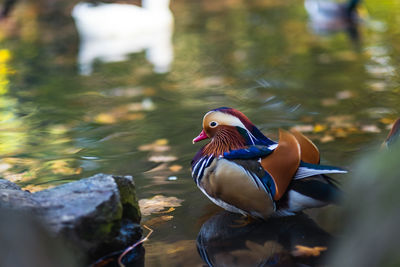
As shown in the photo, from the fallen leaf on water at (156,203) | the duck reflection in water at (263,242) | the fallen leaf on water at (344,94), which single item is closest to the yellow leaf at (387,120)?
the fallen leaf on water at (344,94)

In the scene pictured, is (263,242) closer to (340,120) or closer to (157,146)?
(157,146)

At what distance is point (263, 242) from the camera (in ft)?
11.0

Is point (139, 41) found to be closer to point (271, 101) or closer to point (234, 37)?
point (234, 37)

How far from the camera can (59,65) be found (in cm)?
A: 888

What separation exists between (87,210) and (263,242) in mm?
1100

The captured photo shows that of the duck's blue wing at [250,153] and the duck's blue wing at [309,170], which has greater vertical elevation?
the duck's blue wing at [250,153]

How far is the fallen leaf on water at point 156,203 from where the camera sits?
12.7ft

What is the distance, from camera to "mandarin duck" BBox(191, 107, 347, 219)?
3234 millimetres

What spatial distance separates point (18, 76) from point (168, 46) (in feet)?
8.97

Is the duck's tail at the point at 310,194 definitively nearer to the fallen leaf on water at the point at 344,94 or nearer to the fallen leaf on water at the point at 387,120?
the fallen leaf on water at the point at 387,120

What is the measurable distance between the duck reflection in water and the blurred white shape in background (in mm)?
6694

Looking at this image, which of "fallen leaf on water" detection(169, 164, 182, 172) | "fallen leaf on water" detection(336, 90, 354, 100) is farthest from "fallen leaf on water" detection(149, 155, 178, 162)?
"fallen leaf on water" detection(336, 90, 354, 100)

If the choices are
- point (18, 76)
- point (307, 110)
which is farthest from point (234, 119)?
point (18, 76)

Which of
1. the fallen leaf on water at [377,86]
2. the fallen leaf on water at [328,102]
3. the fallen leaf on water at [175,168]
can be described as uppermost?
the fallen leaf on water at [377,86]
